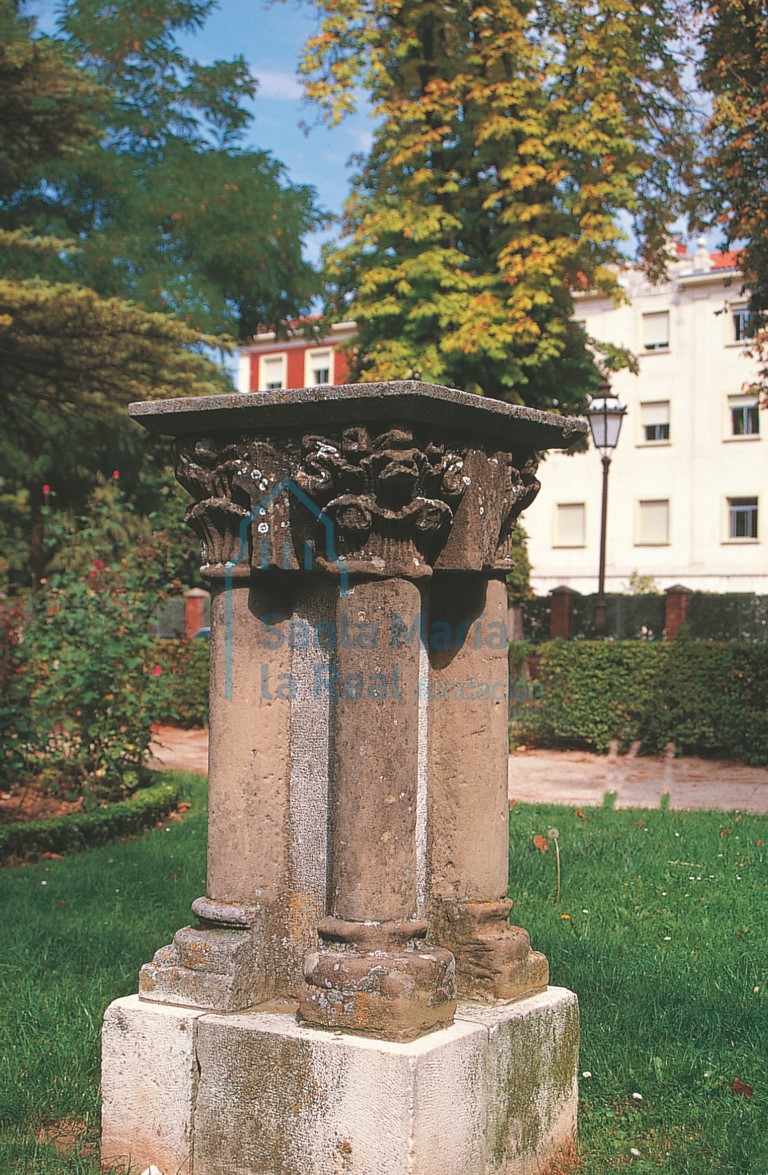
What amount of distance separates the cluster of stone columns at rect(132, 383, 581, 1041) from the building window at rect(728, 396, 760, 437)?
102ft

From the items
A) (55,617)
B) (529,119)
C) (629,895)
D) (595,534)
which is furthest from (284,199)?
(629,895)

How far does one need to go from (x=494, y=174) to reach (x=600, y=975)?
1491cm

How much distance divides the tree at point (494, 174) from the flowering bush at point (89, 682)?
806cm

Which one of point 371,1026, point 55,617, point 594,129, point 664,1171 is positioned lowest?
point 664,1171

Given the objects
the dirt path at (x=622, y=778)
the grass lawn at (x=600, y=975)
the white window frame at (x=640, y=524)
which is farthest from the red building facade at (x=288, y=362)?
the grass lawn at (x=600, y=975)

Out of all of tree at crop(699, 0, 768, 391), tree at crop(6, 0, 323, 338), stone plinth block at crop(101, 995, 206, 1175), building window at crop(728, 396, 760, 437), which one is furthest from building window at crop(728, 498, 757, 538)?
stone plinth block at crop(101, 995, 206, 1175)

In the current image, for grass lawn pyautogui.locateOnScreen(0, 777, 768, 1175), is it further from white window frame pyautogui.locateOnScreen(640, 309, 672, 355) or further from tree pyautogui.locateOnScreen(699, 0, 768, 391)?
white window frame pyautogui.locateOnScreen(640, 309, 672, 355)

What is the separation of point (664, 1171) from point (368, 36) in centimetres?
1651

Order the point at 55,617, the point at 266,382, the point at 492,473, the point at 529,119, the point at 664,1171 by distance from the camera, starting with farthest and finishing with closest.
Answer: the point at 266,382 < the point at 529,119 < the point at 55,617 < the point at 492,473 < the point at 664,1171

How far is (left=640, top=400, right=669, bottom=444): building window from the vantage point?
3453cm

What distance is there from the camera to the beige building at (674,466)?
33.3 m

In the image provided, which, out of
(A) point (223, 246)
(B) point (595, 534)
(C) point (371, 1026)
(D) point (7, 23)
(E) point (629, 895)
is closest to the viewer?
(C) point (371, 1026)

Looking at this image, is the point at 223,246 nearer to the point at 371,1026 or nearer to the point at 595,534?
the point at 595,534

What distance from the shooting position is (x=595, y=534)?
3494 cm
